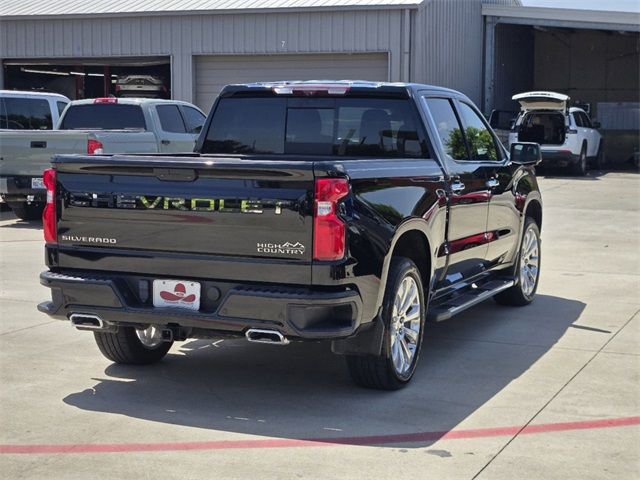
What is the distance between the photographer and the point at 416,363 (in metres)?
6.73

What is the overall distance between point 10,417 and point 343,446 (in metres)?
1.94

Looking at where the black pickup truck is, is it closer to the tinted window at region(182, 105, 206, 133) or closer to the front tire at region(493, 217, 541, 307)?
the front tire at region(493, 217, 541, 307)

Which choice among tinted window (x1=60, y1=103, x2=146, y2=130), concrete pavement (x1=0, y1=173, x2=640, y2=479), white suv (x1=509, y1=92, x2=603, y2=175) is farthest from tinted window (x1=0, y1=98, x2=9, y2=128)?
white suv (x1=509, y1=92, x2=603, y2=175)

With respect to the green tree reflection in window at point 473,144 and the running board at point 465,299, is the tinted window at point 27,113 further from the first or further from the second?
the running board at point 465,299

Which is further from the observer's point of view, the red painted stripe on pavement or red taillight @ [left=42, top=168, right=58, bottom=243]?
red taillight @ [left=42, top=168, right=58, bottom=243]

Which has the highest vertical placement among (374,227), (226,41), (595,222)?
(226,41)

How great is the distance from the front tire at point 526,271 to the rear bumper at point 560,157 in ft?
57.4

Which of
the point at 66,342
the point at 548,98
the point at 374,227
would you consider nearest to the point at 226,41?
the point at 548,98

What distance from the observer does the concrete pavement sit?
517 cm

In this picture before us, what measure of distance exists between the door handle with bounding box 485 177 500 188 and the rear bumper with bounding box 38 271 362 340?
107 inches

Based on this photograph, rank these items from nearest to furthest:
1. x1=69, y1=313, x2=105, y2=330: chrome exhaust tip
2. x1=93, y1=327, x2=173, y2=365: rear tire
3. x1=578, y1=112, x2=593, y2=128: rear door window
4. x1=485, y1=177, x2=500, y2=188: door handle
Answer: x1=69, y1=313, x2=105, y2=330: chrome exhaust tip < x1=93, y1=327, x2=173, y2=365: rear tire < x1=485, y1=177, x2=500, y2=188: door handle < x1=578, y1=112, x2=593, y2=128: rear door window

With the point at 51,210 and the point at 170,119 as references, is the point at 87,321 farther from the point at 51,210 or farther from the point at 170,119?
the point at 170,119

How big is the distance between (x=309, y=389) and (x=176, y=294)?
3.78 ft

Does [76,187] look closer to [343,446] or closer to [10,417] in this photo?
[10,417]
